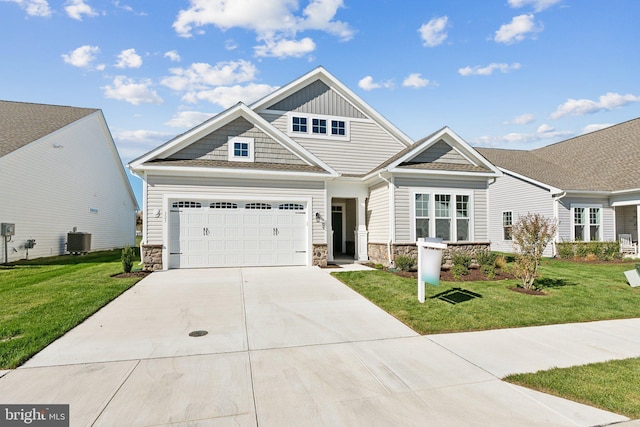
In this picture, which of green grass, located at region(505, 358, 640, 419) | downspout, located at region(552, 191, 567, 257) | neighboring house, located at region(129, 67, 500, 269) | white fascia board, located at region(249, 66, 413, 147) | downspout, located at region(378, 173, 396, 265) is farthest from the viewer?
downspout, located at region(552, 191, 567, 257)

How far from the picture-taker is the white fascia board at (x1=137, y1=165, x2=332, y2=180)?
35.8ft

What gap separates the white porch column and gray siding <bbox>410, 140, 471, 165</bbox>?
10.2 ft

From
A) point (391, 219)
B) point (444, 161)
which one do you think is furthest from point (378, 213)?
point (444, 161)

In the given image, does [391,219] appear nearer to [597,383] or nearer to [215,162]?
[215,162]

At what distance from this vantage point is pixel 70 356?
4.34 metres

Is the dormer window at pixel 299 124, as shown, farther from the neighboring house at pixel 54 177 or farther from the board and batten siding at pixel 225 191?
the neighboring house at pixel 54 177

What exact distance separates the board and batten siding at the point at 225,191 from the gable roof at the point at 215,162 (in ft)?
1.62

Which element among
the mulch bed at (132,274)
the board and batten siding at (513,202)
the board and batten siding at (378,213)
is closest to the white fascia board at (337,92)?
the board and batten siding at (378,213)

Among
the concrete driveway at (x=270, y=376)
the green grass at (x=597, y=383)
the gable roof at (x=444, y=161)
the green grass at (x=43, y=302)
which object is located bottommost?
the green grass at (x=597, y=383)

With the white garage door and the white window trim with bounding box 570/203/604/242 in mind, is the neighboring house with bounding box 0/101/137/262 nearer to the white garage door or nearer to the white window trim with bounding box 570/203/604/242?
the white garage door

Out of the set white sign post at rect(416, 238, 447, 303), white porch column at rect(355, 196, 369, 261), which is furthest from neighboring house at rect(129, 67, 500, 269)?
white sign post at rect(416, 238, 447, 303)

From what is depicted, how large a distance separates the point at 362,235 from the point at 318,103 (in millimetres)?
6389

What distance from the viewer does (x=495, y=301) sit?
725cm

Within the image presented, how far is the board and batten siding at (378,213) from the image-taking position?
12.6m
